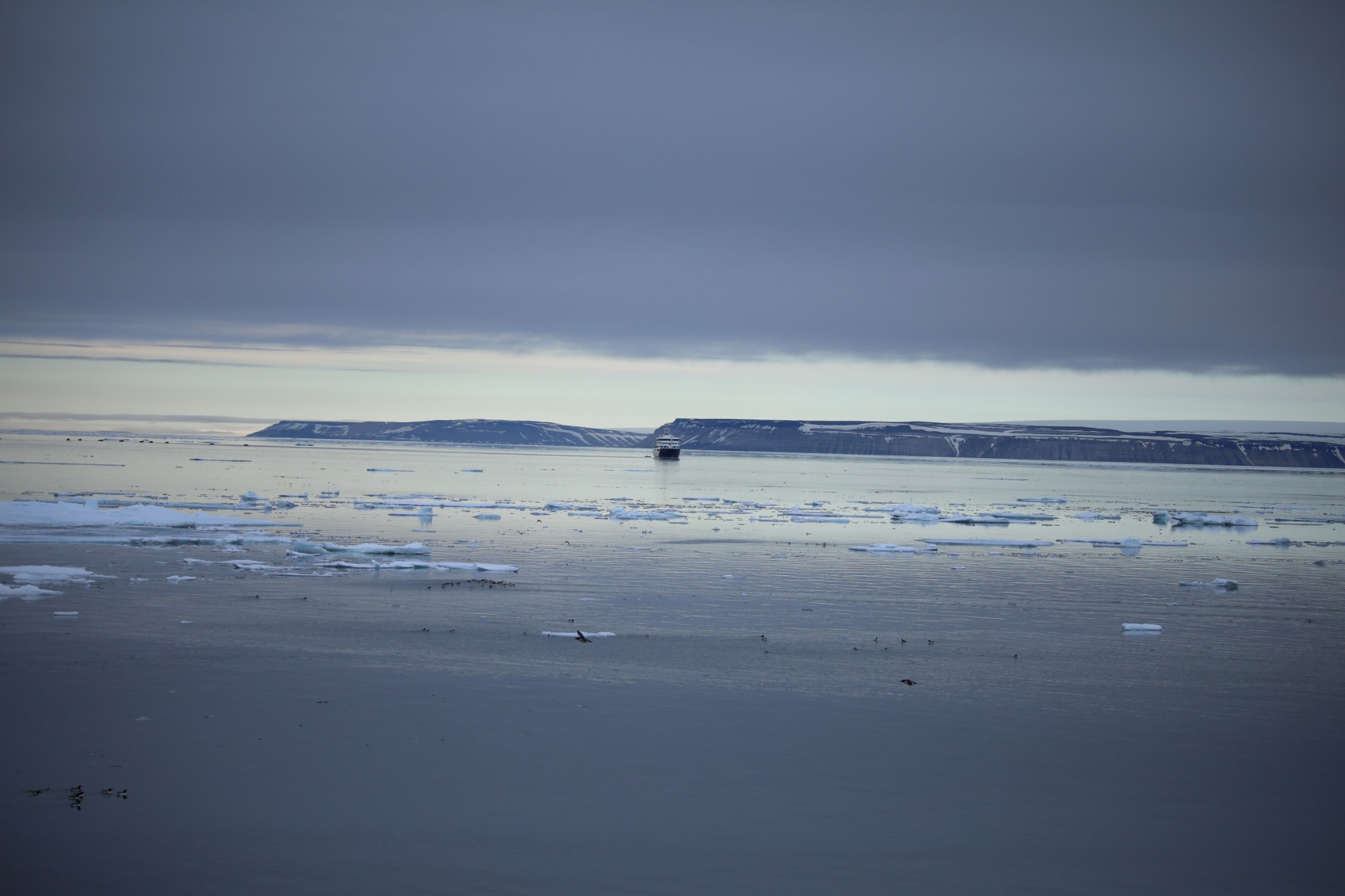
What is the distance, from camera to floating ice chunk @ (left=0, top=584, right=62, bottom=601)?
1457cm

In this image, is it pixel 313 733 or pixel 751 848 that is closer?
pixel 751 848

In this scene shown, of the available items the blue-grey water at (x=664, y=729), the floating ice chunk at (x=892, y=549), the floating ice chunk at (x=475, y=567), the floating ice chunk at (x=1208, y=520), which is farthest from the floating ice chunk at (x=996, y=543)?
the floating ice chunk at (x=475, y=567)

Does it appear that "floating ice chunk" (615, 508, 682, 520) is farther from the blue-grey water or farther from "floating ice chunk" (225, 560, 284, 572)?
"floating ice chunk" (225, 560, 284, 572)

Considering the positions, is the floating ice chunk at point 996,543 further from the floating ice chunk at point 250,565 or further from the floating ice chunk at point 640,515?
the floating ice chunk at point 250,565

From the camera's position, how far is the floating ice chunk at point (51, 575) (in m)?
15.9

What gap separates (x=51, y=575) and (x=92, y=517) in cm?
892

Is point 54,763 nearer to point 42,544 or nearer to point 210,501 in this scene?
point 42,544

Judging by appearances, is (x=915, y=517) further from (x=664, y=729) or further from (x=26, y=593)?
(x=664, y=729)

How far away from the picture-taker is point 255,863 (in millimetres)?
6402

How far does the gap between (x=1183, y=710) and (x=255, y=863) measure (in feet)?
27.7

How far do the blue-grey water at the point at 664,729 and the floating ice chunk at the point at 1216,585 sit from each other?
1.39 ft

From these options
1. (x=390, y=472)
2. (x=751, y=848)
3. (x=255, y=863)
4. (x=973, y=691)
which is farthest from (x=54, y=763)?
(x=390, y=472)

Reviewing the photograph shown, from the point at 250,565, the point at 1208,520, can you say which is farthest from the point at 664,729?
the point at 1208,520

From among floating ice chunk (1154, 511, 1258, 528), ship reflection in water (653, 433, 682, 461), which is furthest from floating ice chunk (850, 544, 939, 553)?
ship reflection in water (653, 433, 682, 461)
